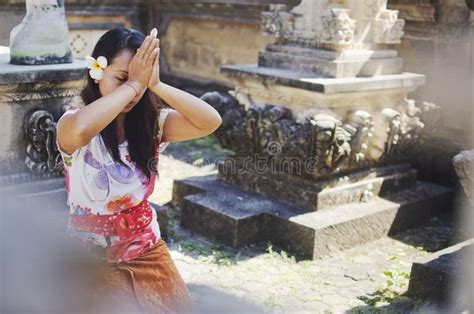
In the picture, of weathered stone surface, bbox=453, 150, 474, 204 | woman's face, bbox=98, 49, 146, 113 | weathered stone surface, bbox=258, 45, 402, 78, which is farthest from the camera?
weathered stone surface, bbox=258, 45, 402, 78

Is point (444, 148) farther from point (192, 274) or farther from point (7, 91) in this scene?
point (7, 91)

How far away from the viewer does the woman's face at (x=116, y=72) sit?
2.65m

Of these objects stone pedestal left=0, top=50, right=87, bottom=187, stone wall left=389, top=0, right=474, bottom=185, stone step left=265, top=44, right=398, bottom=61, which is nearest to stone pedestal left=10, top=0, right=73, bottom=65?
stone pedestal left=0, top=50, right=87, bottom=187

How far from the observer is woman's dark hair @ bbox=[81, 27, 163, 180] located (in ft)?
8.72

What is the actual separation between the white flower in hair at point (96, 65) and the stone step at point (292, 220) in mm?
2801

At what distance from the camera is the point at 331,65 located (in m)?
5.58

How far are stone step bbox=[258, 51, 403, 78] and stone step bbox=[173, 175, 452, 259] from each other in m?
1.12

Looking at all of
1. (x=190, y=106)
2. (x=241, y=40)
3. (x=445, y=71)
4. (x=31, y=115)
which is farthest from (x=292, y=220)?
(x=241, y=40)

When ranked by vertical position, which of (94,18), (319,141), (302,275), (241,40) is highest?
(94,18)

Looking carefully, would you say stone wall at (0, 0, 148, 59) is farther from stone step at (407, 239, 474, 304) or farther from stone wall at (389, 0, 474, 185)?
stone step at (407, 239, 474, 304)

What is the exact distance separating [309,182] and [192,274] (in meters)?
1.33

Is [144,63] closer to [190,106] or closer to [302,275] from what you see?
[190,106]

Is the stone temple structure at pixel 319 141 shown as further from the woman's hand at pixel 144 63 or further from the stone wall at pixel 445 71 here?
the woman's hand at pixel 144 63

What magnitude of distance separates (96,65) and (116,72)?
82mm
